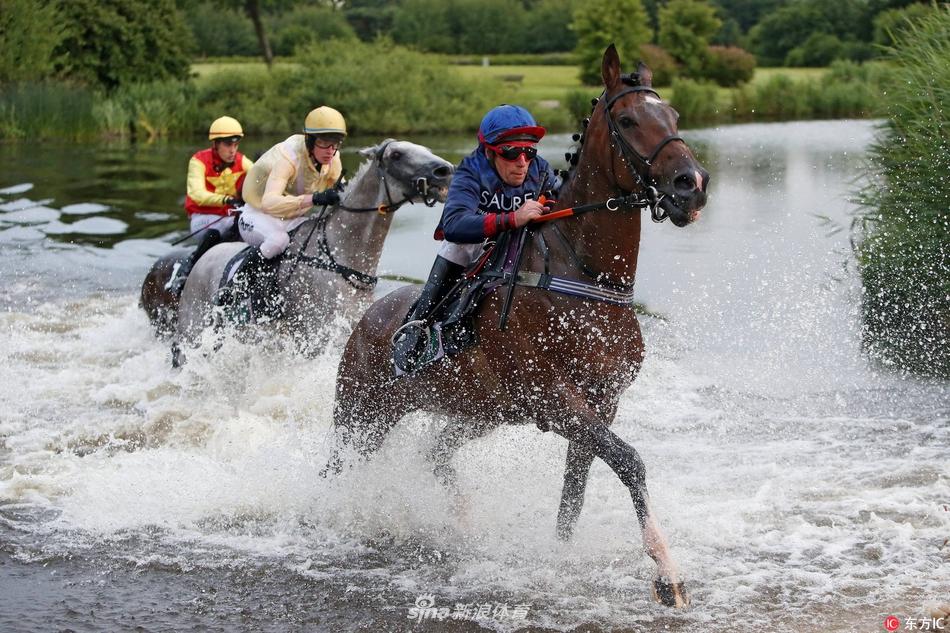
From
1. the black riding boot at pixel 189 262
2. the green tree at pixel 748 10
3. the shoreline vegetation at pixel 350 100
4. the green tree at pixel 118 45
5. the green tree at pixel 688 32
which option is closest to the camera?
the black riding boot at pixel 189 262

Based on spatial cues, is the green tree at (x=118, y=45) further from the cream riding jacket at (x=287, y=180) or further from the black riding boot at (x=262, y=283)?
the black riding boot at (x=262, y=283)

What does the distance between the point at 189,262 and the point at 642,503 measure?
6.77 metres

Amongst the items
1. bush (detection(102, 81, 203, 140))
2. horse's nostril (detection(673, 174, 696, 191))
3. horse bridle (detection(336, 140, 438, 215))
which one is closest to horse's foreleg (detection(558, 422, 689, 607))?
horse's nostril (detection(673, 174, 696, 191))

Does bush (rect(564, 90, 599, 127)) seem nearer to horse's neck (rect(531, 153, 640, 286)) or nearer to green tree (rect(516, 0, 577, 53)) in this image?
green tree (rect(516, 0, 577, 53))

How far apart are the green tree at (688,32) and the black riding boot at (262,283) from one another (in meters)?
48.7

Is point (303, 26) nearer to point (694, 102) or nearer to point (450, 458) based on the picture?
point (694, 102)

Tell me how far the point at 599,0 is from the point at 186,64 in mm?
24294

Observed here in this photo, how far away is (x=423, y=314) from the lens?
712cm

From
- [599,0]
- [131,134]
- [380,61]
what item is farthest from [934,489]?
[599,0]

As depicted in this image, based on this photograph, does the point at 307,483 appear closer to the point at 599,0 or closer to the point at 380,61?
the point at 380,61

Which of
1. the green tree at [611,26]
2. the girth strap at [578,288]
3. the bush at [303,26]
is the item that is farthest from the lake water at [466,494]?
the bush at [303,26]

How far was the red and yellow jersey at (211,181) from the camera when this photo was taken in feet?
39.9

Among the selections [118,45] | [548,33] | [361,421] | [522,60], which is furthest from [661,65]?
[361,421]

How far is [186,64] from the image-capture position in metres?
43.2
